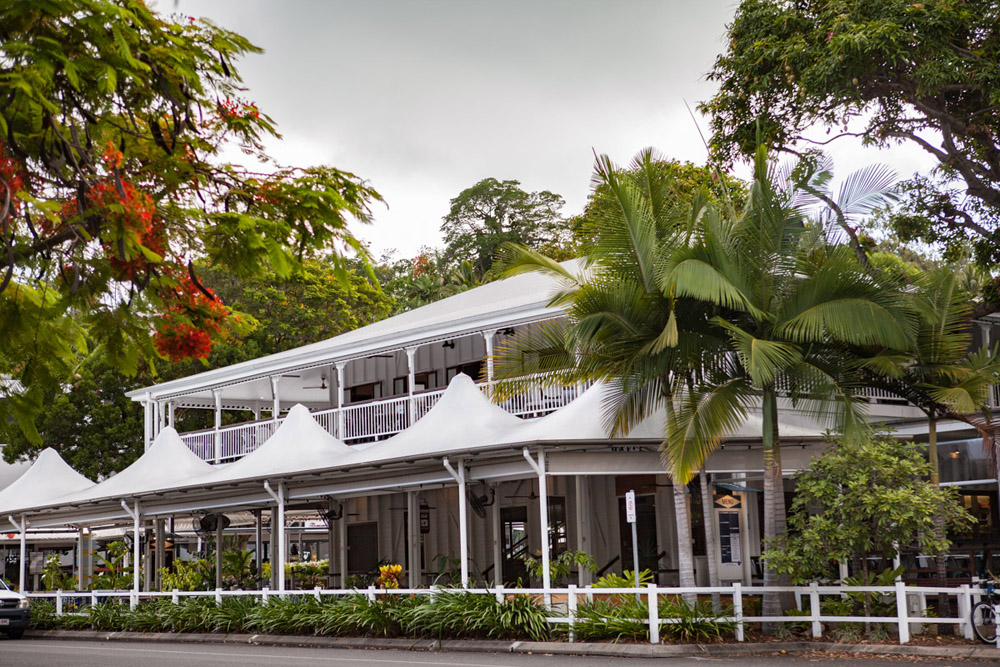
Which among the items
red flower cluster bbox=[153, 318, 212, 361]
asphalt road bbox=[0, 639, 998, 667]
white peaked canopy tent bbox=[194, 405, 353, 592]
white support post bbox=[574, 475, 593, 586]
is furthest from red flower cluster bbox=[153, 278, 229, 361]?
white support post bbox=[574, 475, 593, 586]

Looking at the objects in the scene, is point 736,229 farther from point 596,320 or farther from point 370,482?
point 370,482

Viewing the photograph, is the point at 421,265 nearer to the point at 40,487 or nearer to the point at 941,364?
the point at 40,487

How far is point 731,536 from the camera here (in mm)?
22797

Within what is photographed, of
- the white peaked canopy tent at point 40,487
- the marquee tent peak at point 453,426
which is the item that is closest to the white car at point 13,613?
the white peaked canopy tent at point 40,487

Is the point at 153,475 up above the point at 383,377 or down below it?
below

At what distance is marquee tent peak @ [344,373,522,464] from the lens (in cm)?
1919

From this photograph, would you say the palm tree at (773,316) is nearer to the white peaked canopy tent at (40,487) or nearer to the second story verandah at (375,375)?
the second story verandah at (375,375)

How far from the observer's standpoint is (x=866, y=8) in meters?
19.7

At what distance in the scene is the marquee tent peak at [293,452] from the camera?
71.7 feet

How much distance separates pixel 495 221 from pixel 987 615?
130ft

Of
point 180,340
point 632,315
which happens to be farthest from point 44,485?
point 180,340

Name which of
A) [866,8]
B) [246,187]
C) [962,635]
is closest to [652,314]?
[962,635]

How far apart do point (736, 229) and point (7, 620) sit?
17.4 m

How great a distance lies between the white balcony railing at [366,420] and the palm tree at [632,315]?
3.23 m
